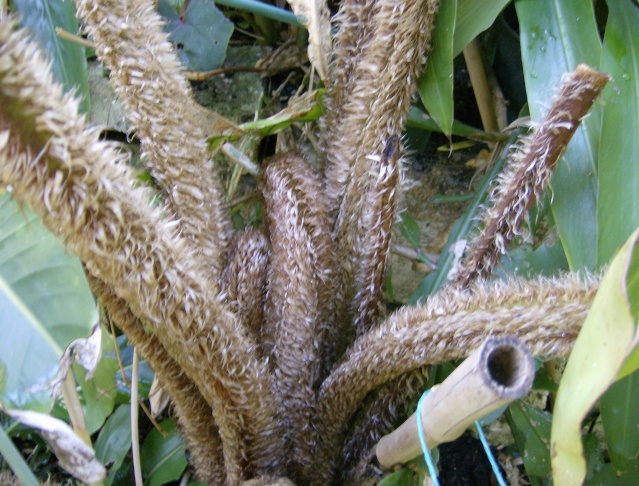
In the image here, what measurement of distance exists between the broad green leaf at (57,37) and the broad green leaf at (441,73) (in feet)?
1.66

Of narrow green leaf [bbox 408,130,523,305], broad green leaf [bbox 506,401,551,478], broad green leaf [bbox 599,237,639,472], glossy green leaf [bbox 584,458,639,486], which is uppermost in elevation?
narrow green leaf [bbox 408,130,523,305]

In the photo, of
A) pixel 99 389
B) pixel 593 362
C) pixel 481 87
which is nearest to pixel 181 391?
pixel 99 389

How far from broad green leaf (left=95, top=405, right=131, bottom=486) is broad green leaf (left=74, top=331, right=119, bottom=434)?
74mm

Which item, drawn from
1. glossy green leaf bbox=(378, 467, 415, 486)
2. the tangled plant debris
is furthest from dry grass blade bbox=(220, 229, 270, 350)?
glossy green leaf bbox=(378, 467, 415, 486)

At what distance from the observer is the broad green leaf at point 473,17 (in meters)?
0.73

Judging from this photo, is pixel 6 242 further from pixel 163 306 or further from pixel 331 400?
pixel 331 400

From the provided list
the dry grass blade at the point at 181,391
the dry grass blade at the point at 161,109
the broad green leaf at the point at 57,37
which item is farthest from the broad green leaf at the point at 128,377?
the broad green leaf at the point at 57,37

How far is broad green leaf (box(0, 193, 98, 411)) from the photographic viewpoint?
1.55ft

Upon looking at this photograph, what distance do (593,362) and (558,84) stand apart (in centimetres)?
45

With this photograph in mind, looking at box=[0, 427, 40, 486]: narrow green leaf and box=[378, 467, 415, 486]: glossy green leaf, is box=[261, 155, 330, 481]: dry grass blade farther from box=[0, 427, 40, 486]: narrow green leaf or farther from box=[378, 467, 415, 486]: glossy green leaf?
box=[0, 427, 40, 486]: narrow green leaf

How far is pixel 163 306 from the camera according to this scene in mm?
462

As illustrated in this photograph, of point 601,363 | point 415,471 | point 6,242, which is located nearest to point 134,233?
point 6,242

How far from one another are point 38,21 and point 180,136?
0.37 metres

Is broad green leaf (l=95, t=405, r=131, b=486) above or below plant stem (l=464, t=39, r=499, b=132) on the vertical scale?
below
